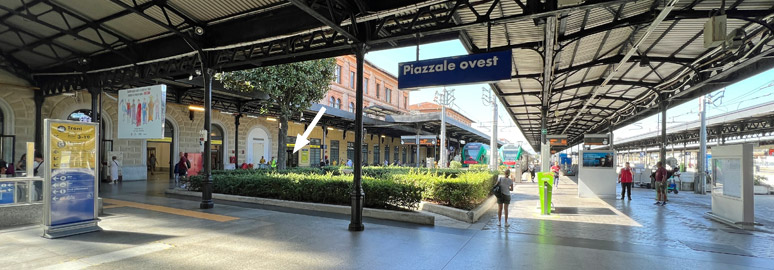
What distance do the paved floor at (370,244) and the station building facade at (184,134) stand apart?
984cm

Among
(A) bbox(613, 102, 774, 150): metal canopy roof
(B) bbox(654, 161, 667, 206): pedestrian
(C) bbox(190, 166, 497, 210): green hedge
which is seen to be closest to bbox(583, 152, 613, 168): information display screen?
(B) bbox(654, 161, 667, 206): pedestrian

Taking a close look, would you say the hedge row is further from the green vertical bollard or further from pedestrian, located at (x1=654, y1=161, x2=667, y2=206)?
pedestrian, located at (x1=654, y1=161, x2=667, y2=206)

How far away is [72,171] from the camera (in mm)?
6859

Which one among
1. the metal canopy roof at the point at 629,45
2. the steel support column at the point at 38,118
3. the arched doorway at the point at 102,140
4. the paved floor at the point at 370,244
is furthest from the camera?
the arched doorway at the point at 102,140

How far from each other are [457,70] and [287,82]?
983 cm

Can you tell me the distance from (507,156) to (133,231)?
105 ft

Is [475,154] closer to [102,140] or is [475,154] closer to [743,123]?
[743,123]

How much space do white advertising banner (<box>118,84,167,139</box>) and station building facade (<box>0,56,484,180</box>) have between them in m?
7.80

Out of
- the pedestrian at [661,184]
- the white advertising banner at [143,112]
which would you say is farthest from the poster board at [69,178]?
the pedestrian at [661,184]

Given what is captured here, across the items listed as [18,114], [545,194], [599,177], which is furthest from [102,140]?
[599,177]

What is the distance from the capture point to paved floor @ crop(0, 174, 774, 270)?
5.52 meters

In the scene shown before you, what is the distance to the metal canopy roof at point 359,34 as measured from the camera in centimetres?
739

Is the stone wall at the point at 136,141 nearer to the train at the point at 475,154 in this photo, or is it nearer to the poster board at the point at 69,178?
the poster board at the point at 69,178

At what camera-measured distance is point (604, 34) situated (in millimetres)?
9305
